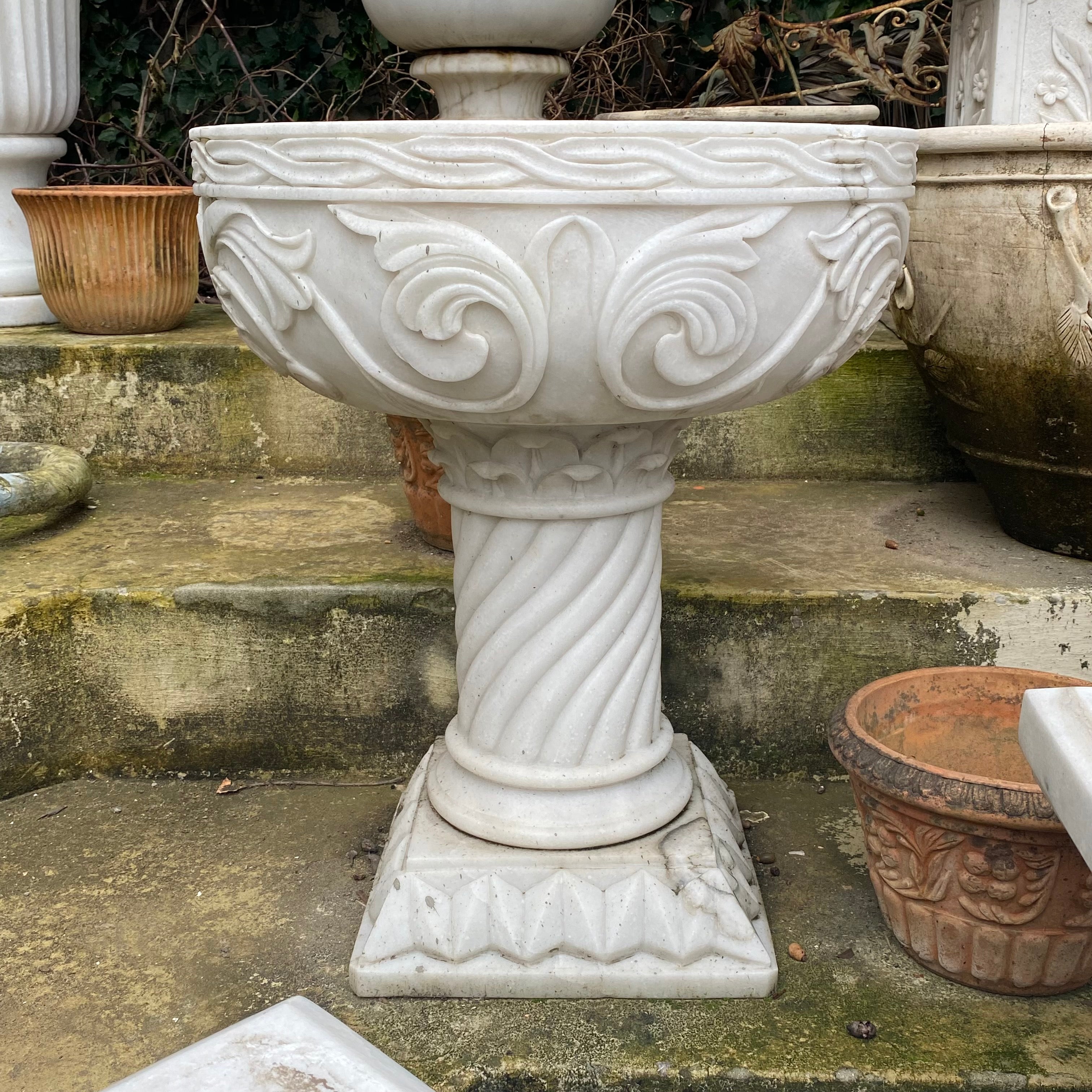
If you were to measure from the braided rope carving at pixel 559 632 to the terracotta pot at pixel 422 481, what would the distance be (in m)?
0.51

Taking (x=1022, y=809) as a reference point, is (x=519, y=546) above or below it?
Answer: above

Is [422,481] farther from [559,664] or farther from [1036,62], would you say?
[1036,62]

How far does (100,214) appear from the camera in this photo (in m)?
2.83

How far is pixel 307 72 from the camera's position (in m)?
3.76

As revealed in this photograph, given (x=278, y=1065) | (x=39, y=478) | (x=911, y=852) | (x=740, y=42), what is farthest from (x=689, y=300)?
(x=740, y=42)

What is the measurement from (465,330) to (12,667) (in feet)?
3.73

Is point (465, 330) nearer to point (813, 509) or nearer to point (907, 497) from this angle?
point (813, 509)

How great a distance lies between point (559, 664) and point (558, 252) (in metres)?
0.58

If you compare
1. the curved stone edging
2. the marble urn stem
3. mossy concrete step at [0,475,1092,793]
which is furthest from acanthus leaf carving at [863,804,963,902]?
the marble urn stem

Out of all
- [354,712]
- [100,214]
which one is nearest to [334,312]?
[354,712]

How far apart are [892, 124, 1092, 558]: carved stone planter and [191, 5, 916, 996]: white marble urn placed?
646mm

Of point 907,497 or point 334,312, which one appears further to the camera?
point 907,497

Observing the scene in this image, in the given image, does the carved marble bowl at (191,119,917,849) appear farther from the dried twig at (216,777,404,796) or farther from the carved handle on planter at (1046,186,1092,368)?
the carved handle on planter at (1046,186,1092,368)

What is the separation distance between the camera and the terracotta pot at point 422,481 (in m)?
2.18
